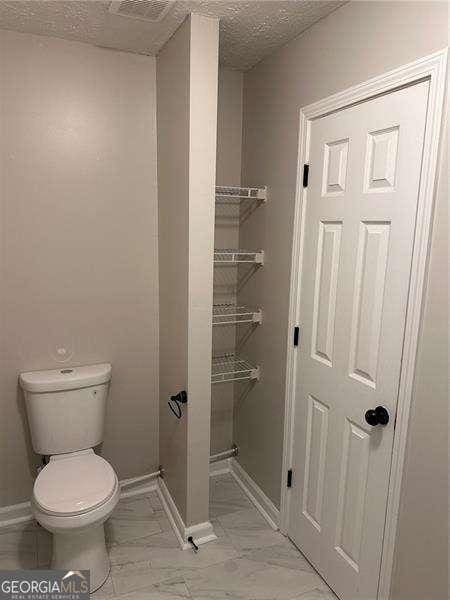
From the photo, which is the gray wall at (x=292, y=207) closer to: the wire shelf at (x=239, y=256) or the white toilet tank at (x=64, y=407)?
the wire shelf at (x=239, y=256)

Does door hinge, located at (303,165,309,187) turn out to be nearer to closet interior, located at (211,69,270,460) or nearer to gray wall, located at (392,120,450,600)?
closet interior, located at (211,69,270,460)

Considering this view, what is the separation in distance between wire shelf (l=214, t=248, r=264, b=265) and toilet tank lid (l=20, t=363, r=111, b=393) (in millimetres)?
863

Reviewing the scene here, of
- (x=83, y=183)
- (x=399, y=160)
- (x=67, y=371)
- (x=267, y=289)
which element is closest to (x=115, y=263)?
(x=83, y=183)

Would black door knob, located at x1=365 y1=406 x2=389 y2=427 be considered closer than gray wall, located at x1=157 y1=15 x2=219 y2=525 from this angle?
Yes

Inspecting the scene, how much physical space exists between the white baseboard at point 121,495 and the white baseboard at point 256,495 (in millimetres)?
514

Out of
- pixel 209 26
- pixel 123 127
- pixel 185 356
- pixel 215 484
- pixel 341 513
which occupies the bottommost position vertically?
pixel 215 484

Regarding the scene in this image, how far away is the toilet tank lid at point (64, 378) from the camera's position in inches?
79.6

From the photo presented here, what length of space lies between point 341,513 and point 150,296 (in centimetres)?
143

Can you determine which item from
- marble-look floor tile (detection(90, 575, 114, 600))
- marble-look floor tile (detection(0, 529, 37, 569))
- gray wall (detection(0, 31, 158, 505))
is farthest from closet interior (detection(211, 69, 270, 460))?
marble-look floor tile (detection(0, 529, 37, 569))

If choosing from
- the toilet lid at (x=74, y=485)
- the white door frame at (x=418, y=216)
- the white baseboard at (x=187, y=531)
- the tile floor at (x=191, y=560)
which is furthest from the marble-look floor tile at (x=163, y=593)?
the white door frame at (x=418, y=216)

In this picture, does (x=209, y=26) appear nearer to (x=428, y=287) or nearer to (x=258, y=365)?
(x=428, y=287)

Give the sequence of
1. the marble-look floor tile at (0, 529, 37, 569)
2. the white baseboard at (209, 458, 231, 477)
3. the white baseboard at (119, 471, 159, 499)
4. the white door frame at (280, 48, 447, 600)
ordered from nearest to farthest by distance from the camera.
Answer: the white door frame at (280, 48, 447, 600) → the marble-look floor tile at (0, 529, 37, 569) → the white baseboard at (119, 471, 159, 499) → the white baseboard at (209, 458, 231, 477)

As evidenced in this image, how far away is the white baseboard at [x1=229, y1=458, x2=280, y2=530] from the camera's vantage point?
88.4 inches

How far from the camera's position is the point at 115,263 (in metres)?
2.24
